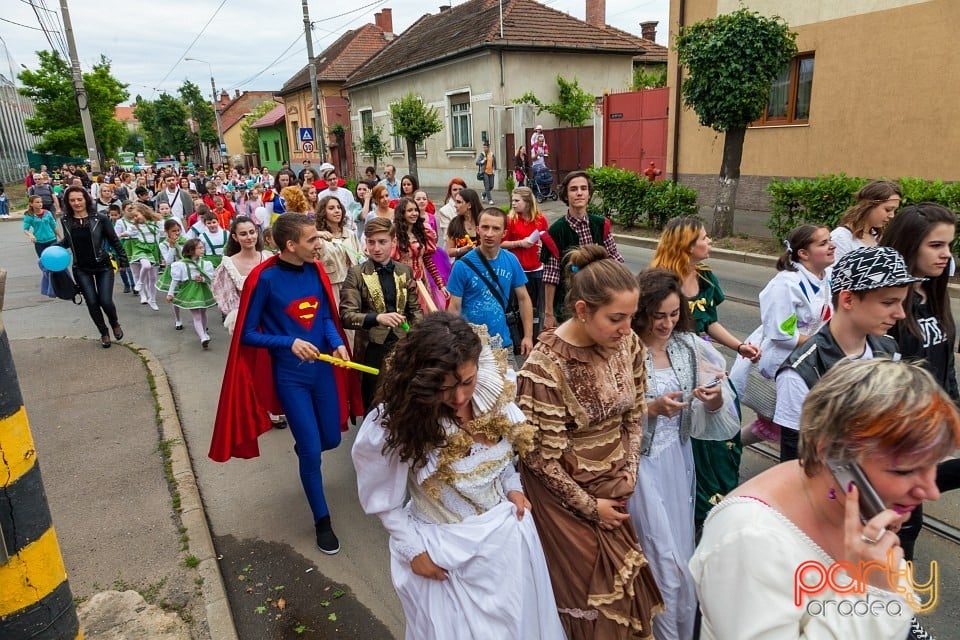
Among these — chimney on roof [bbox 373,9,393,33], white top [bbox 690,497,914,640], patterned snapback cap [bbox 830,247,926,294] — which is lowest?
white top [bbox 690,497,914,640]

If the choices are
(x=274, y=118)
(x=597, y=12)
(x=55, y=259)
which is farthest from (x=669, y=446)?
(x=274, y=118)

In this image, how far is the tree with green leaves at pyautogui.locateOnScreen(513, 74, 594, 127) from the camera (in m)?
25.4

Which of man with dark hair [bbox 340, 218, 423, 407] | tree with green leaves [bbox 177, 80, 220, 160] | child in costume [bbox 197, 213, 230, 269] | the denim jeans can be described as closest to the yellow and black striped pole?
man with dark hair [bbox 340, 218, 423, 407]

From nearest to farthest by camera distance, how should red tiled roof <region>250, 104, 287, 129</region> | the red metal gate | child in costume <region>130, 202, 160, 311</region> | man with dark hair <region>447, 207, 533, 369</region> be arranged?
1. man with dark hair <region>447, 207, 533, 369</region>
2. child in costume <region>130, 202, 160, 311</region>
3. the red metal gate
4. red tiled roof <region>250, 104, 287, 129</region>

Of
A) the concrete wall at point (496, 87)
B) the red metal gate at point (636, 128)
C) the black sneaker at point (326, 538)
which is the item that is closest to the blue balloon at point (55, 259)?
the black sneaker at point (326, 538)

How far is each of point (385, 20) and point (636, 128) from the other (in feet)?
101

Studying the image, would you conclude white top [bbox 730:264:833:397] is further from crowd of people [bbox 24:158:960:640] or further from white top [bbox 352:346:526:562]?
white top [bbox 352:346:526:562]

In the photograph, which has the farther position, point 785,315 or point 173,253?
point 173,253

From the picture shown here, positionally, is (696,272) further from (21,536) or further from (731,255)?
(731,255)

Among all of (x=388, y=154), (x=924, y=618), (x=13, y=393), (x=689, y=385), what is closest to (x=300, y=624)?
(x=13, y=393)

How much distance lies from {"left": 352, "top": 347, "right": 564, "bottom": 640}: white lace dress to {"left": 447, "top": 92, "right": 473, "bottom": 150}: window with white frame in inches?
1048

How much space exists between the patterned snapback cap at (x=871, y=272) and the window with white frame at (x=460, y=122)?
85.7 ft

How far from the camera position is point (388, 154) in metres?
34.6

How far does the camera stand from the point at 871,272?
265cm
